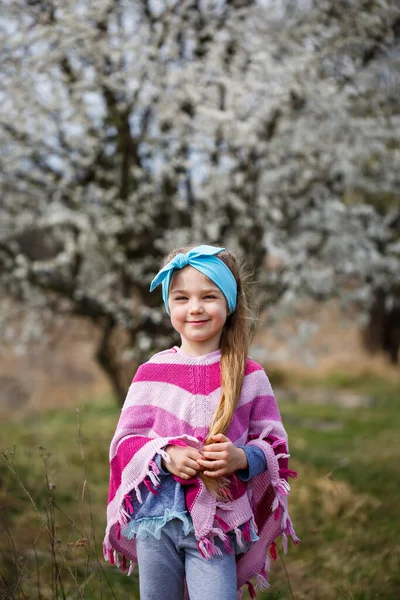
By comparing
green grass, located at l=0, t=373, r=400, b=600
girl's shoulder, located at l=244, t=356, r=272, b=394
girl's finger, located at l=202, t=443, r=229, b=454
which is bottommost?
green grass, located at l=0, t=373, r=400, b=600

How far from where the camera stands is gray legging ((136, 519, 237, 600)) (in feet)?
6.84

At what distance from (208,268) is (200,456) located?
59cm

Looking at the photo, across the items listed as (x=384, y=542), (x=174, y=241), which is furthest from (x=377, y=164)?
(x=384, y=542)

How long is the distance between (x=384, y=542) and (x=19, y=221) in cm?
442

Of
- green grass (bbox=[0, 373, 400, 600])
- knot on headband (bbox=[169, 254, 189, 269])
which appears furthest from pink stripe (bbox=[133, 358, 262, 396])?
green grass (bbox=[0, 373, 400, 600])

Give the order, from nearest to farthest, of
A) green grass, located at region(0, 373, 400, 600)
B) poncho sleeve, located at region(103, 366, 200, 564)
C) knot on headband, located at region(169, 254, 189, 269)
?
1. poncho sleeve, located at region(103, 366, 200, 564)
2. knot on headband, located at region(169, 254, 189, 269)
3. green grass, located at region(0, 373, 400, 600)

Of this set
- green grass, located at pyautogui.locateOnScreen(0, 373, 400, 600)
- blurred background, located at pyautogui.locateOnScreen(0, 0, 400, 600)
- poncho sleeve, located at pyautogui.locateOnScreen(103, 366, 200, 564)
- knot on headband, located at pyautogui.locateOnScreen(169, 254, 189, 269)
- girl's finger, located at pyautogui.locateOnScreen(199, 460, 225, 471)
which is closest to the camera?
girl's finger, located at pyautogui.locateOnScreen(199, 460, 225, 471)

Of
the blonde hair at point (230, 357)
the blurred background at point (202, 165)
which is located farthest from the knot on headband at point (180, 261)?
A: the blurred background at point (202, 165)

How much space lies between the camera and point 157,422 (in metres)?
2.20

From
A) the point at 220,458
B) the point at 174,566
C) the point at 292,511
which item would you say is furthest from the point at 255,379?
the point at 292,511

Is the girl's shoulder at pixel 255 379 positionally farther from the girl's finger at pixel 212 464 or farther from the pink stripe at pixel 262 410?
the girl's finger at pixel 212 464

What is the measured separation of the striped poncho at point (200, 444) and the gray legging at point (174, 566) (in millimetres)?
48

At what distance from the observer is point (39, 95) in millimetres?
5965

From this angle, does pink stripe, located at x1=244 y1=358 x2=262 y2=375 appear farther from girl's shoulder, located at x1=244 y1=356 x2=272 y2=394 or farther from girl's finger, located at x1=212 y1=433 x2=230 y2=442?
girl's finger, located at x1=212 y1=433 x2=230 y2=442
